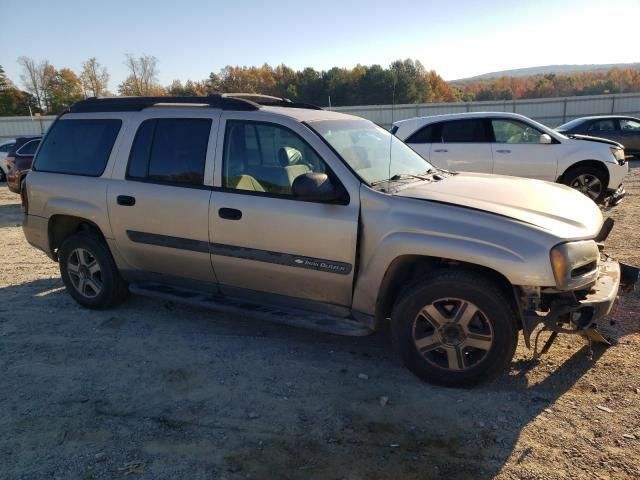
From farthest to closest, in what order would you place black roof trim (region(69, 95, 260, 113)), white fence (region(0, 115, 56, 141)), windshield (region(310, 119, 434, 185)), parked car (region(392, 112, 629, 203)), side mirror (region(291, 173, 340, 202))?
white fence (region(0, 115, 56, 141)) < parked car (region(392, 112, 629, 203)) < black roof trim (region(69, 95, 260, 113)) < windshield (region(310, 119, 434, 185)) < side mirror (region(291, 173, 340, 202))

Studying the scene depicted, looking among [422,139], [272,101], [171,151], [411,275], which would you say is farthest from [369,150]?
[422,139]

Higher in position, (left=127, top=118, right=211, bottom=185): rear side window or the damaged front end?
(left=127, top=118, right=211, bottom=185): rear side window

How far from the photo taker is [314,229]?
3.61 m

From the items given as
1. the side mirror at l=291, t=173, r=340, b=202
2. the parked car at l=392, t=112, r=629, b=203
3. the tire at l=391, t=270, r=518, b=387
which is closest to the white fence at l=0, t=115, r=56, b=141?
the parked car at l=392, t=112, r=629, b=203

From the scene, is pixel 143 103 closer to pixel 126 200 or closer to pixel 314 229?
pixel 126 200

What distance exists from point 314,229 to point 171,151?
5.28ft

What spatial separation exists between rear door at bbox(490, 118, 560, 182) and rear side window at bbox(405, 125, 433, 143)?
1.11 m

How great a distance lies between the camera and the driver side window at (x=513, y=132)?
886 cm

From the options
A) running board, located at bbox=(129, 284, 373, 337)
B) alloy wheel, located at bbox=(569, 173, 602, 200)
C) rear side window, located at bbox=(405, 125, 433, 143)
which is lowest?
running board, located at bbox=(129, 284, 373, 337)

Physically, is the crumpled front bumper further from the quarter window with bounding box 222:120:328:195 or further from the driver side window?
the driver side window

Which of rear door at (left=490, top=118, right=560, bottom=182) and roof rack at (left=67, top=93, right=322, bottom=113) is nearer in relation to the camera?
roof rack at (left=67, top=93, right=322, bottom=113)

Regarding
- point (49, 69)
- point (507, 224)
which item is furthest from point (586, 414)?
point (49, 69)

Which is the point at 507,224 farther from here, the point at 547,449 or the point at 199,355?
the point at 199,355

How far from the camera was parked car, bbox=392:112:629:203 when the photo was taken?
28.6 ft
